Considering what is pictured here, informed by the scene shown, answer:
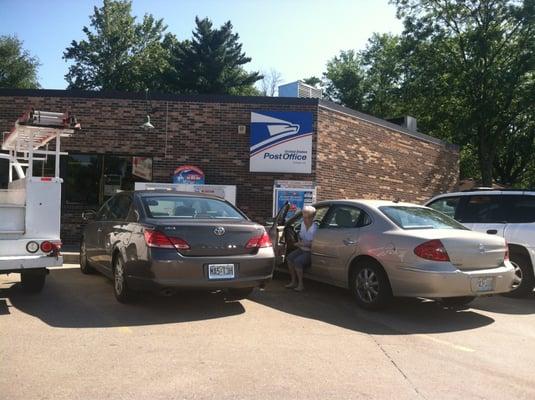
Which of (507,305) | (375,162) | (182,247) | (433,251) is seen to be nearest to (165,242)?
(182,247)

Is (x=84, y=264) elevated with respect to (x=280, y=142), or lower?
lower

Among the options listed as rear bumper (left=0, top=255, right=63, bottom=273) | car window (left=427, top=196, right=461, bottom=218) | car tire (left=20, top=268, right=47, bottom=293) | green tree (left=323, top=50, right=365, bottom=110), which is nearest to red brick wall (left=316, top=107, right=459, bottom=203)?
car window (left=427, top=196, right=461, bottom=218)

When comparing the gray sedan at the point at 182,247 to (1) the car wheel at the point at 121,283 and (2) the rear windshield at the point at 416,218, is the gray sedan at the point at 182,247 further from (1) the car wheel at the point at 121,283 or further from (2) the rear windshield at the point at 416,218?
(2) the rear windshield at the point at 416,218

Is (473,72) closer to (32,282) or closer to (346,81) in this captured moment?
(346,81)

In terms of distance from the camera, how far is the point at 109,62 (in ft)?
147

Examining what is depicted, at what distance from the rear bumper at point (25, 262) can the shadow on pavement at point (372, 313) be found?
2734 mm

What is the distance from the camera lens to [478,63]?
25.6m

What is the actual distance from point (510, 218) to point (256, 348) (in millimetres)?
5252

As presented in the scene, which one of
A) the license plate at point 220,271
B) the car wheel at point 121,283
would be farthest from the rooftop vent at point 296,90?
the license plate at point 220,271

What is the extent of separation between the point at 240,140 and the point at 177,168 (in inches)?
71.4

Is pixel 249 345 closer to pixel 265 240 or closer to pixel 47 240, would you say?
pixel 265 240

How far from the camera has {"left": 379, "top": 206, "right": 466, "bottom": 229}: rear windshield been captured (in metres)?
7.28

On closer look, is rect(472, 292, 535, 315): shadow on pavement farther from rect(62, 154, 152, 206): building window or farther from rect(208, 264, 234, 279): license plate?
rect(62, 154, 152, 206): building window

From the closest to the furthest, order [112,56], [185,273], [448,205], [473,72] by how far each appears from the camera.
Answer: [185,273], [448,205], [473,72], [112,56]
